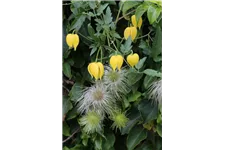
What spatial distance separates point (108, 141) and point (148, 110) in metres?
0.20

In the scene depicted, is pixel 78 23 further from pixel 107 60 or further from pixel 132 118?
pixel 132 118

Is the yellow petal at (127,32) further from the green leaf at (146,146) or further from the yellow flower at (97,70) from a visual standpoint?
the green leaf at (146,146)

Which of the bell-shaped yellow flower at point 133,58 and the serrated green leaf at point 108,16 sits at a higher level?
the serrated green leaf at point 108,16

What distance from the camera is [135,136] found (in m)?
1.07

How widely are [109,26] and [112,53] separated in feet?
0.28

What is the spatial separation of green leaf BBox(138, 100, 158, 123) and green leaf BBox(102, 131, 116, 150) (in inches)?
6.3

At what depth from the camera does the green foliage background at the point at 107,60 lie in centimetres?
102

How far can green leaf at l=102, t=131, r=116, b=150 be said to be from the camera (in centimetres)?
113

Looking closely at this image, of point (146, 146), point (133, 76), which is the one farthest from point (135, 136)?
point (133, 76)

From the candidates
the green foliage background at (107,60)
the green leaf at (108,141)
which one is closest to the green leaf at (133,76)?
the green foliage background at (107,60)
